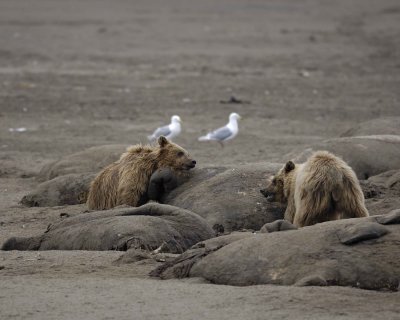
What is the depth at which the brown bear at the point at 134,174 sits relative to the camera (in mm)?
9719

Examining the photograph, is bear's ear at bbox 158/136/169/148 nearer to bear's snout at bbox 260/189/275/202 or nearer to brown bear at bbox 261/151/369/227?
bear's snout at bbox 260/189/275/202

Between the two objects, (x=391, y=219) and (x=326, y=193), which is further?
(x=326, y=193)

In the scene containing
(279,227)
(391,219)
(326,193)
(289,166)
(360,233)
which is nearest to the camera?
(360,233)

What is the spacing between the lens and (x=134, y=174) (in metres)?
9.73

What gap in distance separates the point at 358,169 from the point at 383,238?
4181 millimetres

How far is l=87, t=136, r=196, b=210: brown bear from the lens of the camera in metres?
9.72

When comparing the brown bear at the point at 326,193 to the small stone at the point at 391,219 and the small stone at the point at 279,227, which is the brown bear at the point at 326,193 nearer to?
the small stone at the point at 279,227

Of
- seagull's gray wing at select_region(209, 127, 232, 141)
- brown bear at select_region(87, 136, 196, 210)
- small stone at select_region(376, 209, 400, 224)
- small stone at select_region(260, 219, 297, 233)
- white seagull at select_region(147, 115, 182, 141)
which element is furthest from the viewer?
seagull's gray wing at select_region(209, 127, 232, 141)

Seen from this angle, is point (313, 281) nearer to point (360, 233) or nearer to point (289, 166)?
point (360, 233)

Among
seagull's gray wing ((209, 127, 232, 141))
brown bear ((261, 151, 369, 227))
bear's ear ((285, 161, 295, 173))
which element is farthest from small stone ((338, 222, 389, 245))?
seagull's gray wing ((209, 127, 232, 141))

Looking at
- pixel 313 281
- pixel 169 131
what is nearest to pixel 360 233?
pixel 313 281

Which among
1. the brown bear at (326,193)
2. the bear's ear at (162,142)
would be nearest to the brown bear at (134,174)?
the bear's ear at (162,142)

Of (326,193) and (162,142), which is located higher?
(162,142)

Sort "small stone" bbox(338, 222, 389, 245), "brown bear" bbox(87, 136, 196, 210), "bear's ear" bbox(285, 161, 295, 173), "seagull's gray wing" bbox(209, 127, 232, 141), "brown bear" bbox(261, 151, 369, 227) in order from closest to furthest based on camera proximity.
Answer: "small stone" bbox(338, 222, 389, 245) < "brown bear" bbox(261, 151, 369, 227) < "bear's ear" bbox(285, 161, 295, 173) < "brown bear" bbox(87, 136, 196, 210) < "seagull's gray wing" bbox(209, 127, 232, 141)
